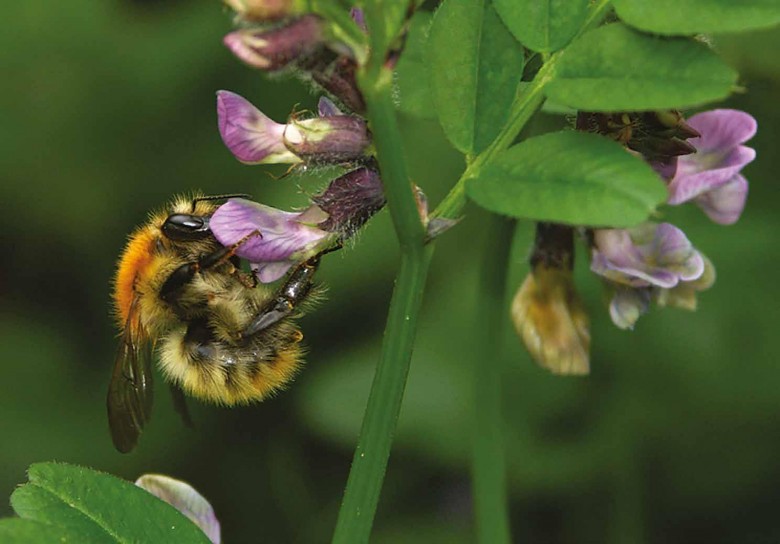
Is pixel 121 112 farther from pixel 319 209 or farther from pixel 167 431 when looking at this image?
pixel 319 209

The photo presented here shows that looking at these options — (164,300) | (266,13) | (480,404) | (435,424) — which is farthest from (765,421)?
(266,13)

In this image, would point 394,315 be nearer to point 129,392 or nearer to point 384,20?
point 384,20

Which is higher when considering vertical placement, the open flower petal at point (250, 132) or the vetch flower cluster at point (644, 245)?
the open flower petal at point (250, 132)

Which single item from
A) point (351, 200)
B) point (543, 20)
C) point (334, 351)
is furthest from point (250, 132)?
point (334, 351)

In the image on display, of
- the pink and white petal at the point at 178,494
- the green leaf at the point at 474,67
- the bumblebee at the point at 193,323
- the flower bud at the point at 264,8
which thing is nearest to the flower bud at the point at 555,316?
the bumblebee at the point at 193,323

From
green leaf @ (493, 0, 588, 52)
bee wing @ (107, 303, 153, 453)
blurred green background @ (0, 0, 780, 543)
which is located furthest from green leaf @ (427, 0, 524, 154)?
blurred green background @ (0, 0, 780, 543)

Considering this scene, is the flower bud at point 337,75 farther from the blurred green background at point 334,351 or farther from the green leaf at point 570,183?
the blurred green background at point 334,351
